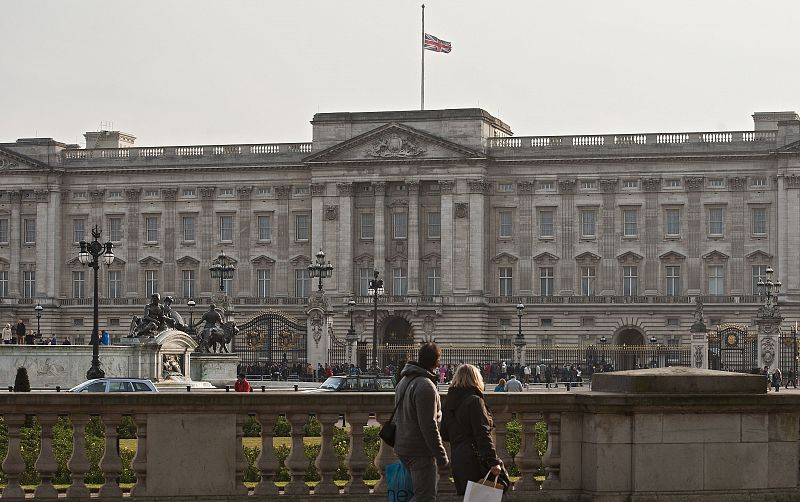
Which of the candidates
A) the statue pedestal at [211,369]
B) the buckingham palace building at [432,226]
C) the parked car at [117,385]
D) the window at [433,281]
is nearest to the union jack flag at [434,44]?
the buckingham palace building at [432,226]

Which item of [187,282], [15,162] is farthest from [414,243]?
[15,162]

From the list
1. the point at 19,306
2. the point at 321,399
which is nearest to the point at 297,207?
the point at 19,306

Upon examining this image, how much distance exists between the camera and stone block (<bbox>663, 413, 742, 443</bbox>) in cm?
1608

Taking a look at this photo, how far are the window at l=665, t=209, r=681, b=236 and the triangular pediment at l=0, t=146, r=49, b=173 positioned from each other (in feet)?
134

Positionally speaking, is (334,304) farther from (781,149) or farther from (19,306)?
(781,149)

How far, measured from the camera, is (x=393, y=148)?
107750 millimetres

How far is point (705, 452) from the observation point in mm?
16156

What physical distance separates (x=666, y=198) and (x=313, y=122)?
2280 cm

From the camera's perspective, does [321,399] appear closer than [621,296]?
Yes

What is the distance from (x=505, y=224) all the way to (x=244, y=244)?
1728 centimetres

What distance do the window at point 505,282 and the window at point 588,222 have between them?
17.1 feet

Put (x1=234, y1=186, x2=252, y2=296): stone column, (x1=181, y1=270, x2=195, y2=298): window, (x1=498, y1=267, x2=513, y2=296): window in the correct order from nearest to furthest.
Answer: (x1=498, y1=267, x2=513, y2=296): window, (x1=234, y1=186, x2=252, y2=296): stone column, (x1=181, y1=270, x2=195, y2=298): window

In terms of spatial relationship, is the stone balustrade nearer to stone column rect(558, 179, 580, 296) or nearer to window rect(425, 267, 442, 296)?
stone column rect(558, 179, 580, 296)

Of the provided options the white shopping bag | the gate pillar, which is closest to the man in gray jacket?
the white shopping bag
